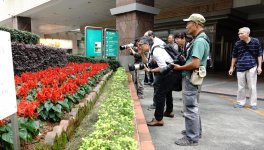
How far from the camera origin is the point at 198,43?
10.2 feet

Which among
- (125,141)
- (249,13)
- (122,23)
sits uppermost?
(249,13)

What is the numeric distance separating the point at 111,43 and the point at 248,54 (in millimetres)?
6456

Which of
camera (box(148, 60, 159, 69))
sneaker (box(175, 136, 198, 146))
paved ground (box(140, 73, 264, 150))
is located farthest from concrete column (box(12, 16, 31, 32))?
sneaker (box(175, 136, 198, 146))

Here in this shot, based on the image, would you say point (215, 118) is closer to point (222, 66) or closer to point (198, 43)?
point (198, 43)

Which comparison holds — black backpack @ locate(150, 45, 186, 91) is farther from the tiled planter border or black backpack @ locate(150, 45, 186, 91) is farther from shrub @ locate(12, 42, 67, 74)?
shrub @ locate(12, 42, 67, 74)

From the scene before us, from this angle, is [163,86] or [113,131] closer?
[113,131]

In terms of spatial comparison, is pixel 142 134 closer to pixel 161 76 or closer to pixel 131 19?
pixel 161 76

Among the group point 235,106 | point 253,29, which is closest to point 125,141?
point 235,106

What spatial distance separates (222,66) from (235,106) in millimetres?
12961

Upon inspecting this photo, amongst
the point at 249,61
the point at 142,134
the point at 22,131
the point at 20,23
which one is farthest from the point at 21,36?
the point at 20,23

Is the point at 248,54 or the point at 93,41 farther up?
the point at 93,41

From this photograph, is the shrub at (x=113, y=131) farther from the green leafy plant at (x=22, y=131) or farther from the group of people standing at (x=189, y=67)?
the group of people standing at (x=189, y=67)

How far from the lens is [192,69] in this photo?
3.22 m

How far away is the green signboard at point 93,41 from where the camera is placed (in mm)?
9969
